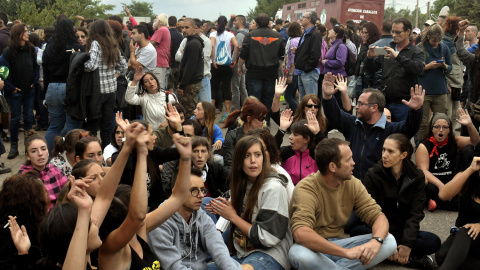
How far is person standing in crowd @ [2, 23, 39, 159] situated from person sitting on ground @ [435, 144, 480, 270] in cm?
648

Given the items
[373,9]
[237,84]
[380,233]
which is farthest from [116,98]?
→ [373,9]

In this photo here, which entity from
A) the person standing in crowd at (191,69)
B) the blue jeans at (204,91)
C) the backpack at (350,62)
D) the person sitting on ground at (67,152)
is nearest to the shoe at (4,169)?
the person sitting on ground at (67,152)

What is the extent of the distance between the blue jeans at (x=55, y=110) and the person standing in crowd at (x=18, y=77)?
132 cm

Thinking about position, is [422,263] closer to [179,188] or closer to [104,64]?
[179,188]

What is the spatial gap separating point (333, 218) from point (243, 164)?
889 mm

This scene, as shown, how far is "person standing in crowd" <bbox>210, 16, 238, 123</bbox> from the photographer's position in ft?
36.8

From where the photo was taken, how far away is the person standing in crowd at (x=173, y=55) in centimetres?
1145

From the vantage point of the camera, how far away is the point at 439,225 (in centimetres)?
604

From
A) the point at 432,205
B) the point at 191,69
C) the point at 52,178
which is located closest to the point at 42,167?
the point at 52,178

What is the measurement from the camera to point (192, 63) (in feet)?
30.8

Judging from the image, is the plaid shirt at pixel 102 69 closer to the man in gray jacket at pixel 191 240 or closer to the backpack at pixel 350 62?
the man in gray jacket at pixel 191 240

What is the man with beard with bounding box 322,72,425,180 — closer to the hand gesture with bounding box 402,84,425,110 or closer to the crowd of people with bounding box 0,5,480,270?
the crowd of people with bounding box 0,5,480,270

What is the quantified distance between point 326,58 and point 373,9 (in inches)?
512

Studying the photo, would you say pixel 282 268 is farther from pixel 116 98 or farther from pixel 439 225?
pixel 116 98
